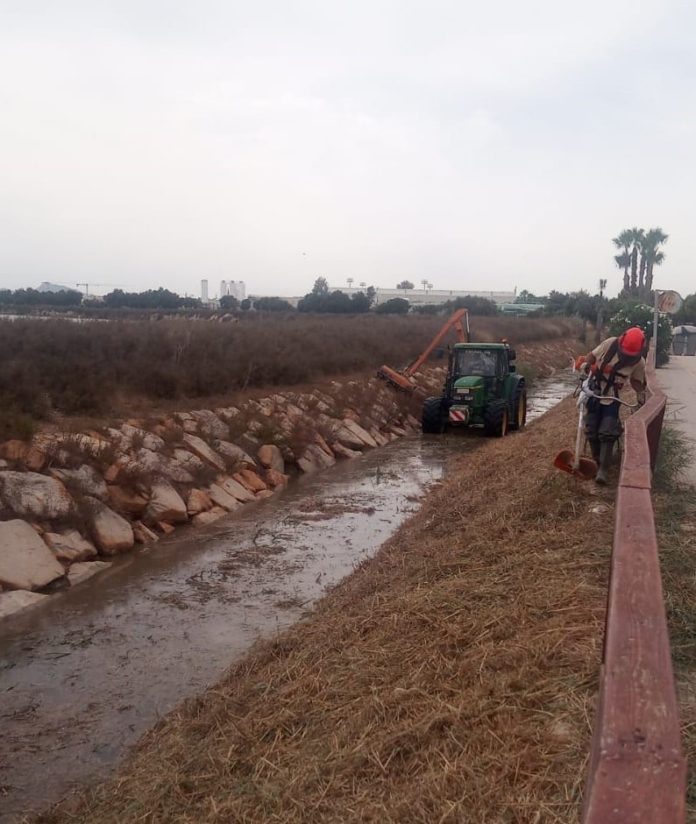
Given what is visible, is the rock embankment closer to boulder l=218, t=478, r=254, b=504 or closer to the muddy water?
boulder l=218, t=478, r=254, b=504

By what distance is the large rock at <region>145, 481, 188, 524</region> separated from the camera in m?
11.2

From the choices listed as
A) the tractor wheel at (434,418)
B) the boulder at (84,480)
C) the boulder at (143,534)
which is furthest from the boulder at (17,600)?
the tractor wheel at (434,418)

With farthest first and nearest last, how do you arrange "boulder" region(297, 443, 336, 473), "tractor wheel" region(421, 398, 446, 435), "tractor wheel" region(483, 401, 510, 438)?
"tractor wheel" region(421, 398, 446, 435) < "tractor wheel" region(483, 401, 510, 438) < "boulder" region(297, 443, 336, 473)

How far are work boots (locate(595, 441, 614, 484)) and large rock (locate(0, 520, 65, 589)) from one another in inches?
237

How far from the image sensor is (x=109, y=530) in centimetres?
1023

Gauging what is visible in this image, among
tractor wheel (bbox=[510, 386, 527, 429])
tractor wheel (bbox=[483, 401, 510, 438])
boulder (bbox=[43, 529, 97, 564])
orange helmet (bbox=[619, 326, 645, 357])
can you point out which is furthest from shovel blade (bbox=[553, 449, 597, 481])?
tractor wheel (bbox=[510, 386, 527, 429])

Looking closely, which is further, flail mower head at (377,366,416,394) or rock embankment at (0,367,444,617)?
flail mower head at (377,366,416,394)

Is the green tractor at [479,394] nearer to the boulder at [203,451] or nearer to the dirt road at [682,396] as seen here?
the dirt road at [682,396]

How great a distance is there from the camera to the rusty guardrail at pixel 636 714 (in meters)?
1.71

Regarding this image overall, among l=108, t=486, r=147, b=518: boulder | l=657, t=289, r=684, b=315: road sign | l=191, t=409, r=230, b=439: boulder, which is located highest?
l=657, t=289, r=684, b=315: road sign

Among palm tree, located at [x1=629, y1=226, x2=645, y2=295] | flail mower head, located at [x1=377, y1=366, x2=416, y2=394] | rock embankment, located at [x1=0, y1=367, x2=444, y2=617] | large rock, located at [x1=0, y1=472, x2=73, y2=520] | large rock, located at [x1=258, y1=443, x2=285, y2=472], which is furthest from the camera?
palm tree, located at [x1=629, y1=226, x2=645, y2=295]

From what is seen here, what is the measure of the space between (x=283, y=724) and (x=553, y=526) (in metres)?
2.77

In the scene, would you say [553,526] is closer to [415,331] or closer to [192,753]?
[192,753]

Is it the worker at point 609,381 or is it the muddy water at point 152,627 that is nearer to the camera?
the muddy water at point 152,627
